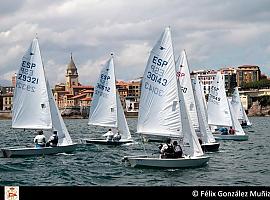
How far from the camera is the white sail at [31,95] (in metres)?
27.8

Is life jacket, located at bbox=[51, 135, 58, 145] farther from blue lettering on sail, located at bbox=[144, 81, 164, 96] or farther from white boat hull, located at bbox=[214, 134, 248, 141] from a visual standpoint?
white boat hull, located at bbox=[214, 134, 248, 141]

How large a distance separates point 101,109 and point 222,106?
11904 mm

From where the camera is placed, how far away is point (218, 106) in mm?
43062

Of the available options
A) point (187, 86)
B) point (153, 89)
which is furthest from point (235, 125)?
point (153, 89)

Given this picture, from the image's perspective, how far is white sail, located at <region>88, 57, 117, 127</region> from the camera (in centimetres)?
3631

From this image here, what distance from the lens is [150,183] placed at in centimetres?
1722

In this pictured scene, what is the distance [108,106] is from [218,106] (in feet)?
37.1

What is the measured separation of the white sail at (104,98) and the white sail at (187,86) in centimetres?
701

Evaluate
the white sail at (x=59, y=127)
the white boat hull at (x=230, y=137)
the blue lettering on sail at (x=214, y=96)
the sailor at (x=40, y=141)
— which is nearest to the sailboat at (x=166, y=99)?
the sailor at (x=40, y=141)

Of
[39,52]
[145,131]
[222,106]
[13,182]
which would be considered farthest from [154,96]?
[222,106]

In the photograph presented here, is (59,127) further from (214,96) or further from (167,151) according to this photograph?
(214,96)

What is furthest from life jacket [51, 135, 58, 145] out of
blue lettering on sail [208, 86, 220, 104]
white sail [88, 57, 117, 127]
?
blue lettering on sail [208, 86, 220, 104]

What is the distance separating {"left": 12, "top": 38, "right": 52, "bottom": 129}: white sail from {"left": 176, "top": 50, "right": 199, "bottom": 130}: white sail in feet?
27.8
